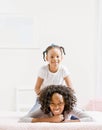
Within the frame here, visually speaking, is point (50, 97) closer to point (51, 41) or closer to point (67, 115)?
point (67, 115)

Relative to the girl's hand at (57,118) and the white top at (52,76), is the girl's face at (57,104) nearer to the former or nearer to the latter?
the girl's hand at (57,118)

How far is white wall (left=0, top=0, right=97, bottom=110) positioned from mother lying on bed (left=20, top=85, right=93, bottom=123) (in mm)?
1437

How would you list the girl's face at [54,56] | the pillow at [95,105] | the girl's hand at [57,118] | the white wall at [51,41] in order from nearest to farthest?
the girl's hand at [57,118] → the girl's face at [54,56] → the pillow at [95,105] → the white wall at [51,41]

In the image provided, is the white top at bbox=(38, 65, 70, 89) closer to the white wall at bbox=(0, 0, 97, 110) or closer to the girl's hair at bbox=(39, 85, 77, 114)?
the girl's hair at bbox=(39, 85, 77, 114)

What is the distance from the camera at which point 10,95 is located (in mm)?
3211

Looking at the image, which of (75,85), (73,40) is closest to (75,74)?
Result: (75,85)

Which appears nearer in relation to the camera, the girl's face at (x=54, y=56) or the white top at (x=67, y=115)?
the white top at (x=67, y=115)

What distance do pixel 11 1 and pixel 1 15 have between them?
17 centimetres

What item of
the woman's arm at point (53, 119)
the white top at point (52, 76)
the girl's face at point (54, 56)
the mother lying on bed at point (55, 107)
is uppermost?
the girl's face at point (54, 56)

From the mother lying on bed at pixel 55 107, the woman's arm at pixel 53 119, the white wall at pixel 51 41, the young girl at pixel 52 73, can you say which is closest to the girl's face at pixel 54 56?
the young girl at pixel 52 73

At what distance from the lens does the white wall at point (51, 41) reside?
3.21 m

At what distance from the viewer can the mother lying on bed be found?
66.7 inches

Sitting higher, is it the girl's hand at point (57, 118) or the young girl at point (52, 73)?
the young girl at point (52, 73)

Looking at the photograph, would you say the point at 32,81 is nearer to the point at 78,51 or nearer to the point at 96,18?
the point at 78,51
